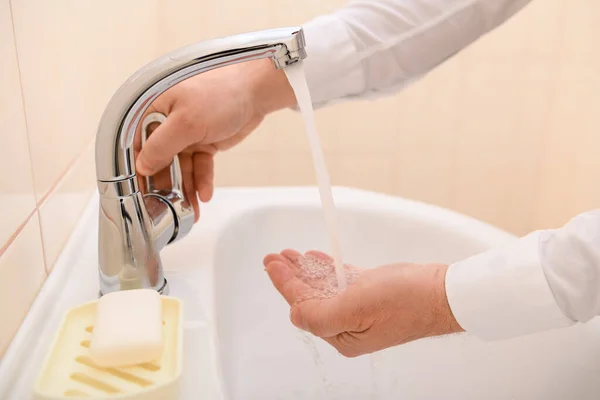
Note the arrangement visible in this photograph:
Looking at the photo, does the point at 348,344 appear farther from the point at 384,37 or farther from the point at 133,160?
the point at 384,37

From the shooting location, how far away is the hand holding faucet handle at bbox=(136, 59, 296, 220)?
57 centimetres

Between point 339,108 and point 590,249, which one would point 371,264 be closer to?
point 590,249

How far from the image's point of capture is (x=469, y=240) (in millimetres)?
687

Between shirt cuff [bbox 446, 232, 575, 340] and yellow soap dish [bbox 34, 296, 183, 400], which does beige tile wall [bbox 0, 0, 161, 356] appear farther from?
shirt cuff [bbox 446, 232, 575, 340]

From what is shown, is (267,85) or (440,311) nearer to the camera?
(440,311)

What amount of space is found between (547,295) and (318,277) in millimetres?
218

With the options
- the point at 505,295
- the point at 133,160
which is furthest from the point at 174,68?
the point at 505,295

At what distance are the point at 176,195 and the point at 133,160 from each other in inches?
4.7

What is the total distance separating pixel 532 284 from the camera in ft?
1.49

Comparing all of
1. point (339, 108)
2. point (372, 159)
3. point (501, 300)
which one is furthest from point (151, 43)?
point (501, 300)

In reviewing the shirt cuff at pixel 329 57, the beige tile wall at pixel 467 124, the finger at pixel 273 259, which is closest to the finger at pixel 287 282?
the finger at pixel 273 259

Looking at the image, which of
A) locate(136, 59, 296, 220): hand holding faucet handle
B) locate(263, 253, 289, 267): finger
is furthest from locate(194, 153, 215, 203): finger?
locate(263, 253, 289, 267): finger

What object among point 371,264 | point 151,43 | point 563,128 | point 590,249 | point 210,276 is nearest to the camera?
point 590,249

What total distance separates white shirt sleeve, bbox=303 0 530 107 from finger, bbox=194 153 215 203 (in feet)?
0.50
